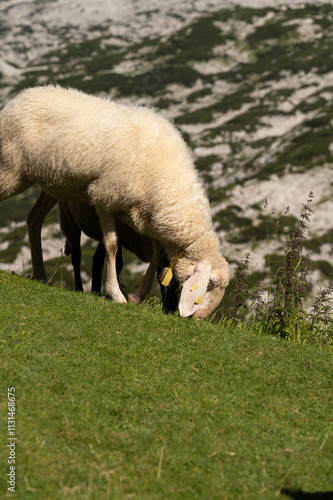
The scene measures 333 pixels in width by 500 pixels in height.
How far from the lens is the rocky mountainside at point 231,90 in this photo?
3759 centimetres

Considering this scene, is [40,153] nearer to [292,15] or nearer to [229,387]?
[229,387]

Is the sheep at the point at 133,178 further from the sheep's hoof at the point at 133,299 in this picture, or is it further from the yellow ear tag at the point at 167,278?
the sheep's hoof at the point at 133,299

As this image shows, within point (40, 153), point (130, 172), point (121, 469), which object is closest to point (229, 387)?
point (121, 469)

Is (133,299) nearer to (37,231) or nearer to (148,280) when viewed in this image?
(148,280)

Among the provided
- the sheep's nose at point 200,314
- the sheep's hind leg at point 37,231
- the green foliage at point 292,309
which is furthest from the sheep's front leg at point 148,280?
the sheep's hind leg at point 37,231

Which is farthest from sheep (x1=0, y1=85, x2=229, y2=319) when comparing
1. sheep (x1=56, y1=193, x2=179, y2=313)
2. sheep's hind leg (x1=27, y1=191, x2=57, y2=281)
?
sheep's hind leg (x1=27, y1=191, x2=57, y2=281)

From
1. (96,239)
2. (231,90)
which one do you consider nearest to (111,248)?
(96,239)

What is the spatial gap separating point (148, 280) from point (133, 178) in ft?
5.14

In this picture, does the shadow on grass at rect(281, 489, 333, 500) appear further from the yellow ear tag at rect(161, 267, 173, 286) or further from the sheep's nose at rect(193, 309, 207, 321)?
the yellow ear tag at rect(161, 267, 173, 286)

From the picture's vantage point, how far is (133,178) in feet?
24.7

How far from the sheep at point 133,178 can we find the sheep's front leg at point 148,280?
0.02 m

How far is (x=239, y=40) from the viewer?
438 ft

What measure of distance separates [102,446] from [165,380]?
46.8 inches

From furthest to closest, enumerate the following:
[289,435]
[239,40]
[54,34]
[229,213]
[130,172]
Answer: [54,34] < [239,40] < [229,213] < [130,172] < [289,435]
